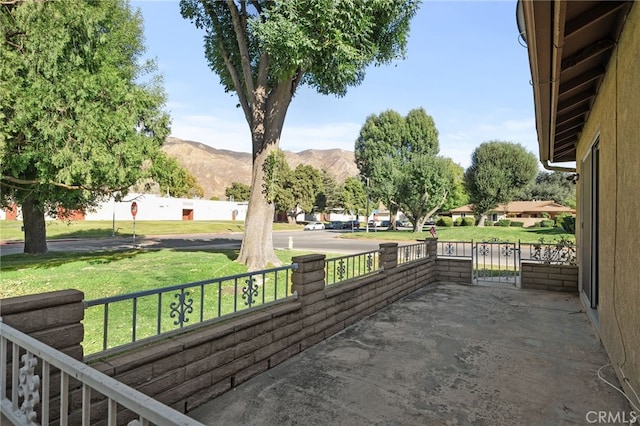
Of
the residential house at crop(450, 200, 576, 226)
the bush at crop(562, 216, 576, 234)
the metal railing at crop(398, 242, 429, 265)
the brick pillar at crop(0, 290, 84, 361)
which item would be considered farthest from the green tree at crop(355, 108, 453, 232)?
the brick pillar at crop(0, 290, 84, 361)

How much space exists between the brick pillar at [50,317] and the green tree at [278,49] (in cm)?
691

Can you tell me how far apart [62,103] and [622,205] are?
10.7 meters

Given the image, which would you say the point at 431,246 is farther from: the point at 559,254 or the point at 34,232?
the point at 34,232

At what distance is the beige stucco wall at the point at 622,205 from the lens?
3.05 m

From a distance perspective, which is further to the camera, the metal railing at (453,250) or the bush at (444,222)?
the bush at (444,222)

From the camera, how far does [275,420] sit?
9.84ft

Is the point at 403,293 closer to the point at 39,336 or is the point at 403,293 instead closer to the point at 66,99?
the point at 39,336

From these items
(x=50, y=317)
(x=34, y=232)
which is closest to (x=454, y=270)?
(x=50, y=317)

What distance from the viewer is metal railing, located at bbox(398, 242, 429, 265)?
27.8ft

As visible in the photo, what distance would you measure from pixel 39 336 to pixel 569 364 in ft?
17.6

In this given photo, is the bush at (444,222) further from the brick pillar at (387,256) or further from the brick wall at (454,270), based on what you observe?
the brick pillar at (387,256)

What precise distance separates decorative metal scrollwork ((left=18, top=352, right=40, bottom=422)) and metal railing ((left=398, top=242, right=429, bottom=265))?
7078mm

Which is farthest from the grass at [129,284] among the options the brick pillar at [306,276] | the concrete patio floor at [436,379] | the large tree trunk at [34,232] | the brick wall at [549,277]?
the brick wall at [549,277]

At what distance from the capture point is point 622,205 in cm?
352
